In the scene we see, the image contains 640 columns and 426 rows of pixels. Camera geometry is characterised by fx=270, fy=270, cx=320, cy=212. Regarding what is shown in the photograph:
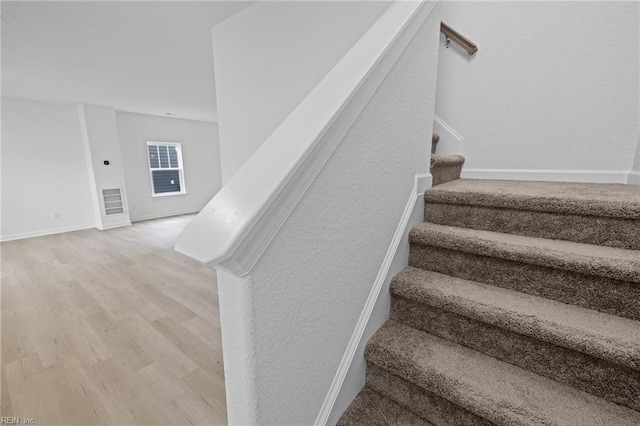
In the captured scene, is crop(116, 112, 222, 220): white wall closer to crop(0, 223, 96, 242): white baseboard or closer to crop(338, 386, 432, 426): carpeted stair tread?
crop(0, 223, 96, 242): white baseboard

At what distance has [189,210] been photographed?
277 inches

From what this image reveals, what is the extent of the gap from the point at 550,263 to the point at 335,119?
869 mm

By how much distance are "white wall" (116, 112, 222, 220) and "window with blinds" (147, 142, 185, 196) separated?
0.11m

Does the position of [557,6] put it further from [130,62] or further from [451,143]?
[130,62]

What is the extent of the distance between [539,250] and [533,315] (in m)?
0.24

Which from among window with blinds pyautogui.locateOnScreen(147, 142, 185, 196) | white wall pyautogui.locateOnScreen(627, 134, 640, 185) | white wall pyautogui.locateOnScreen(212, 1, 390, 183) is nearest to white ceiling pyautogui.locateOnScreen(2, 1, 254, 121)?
white wall pyautogui.locateOnScreen(212, 1, 390, 183)

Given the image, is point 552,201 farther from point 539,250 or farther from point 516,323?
point 516,323

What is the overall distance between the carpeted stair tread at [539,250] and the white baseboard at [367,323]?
0.30ft

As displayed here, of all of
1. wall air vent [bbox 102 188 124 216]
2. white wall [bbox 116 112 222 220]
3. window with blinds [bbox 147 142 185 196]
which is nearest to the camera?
wall air vent [bbox 102 188 124 216]

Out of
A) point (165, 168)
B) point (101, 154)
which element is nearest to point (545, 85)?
point (101, 154)

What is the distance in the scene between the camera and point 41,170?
15.4ft

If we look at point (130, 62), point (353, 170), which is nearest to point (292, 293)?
point (353, 170)

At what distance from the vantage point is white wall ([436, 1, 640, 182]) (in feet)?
5.19

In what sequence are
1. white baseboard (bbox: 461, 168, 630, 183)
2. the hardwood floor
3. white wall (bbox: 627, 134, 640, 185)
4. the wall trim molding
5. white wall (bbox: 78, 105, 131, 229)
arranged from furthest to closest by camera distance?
white wall (bbox: 78, 105, 131, 229) < white baseboard (bbox: 461, 168, 630, 183) < white wall (bbox: 627, 134, 640, 185) < the hardwood floor < the wall trim molding
